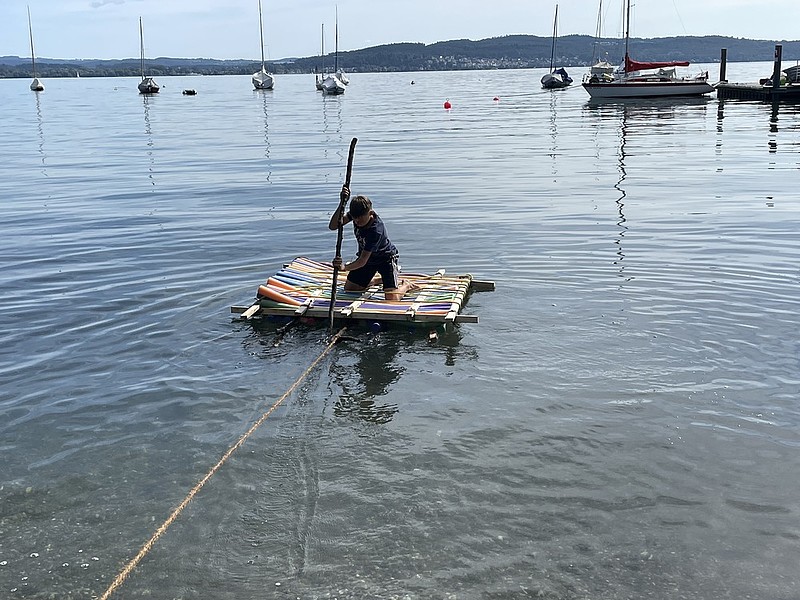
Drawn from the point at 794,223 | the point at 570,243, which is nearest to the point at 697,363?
the point at 570,243

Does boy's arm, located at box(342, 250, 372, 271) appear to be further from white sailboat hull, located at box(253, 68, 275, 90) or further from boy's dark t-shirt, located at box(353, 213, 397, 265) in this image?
white sailboat hull, located at box(253, 68, 275, 90)

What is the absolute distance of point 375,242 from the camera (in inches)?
464

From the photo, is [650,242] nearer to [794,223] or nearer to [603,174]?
[794,223]

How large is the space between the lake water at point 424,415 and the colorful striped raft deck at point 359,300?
0.33 m

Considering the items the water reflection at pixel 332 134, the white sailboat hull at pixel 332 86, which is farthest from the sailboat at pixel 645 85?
the white sailboat hull at pixel 332 86

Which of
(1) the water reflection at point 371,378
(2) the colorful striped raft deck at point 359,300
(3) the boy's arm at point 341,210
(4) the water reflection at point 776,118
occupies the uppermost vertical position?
(4) the water reflection at point 776,118

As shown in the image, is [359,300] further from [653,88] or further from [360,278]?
[653,88]

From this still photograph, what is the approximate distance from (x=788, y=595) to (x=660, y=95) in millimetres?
65623

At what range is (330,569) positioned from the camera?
20.7 ft

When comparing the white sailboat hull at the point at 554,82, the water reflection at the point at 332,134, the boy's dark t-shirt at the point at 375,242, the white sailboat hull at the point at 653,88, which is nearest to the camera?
the boy's dark t-shirt at the point at 375,242

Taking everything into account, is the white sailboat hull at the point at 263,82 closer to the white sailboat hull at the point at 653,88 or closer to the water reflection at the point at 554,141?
the white sailboat hull at the point at 653,88

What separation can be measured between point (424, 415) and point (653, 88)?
6248 cm

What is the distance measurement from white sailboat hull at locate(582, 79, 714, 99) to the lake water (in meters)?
47.8

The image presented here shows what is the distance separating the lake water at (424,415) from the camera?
6371 millimetres
